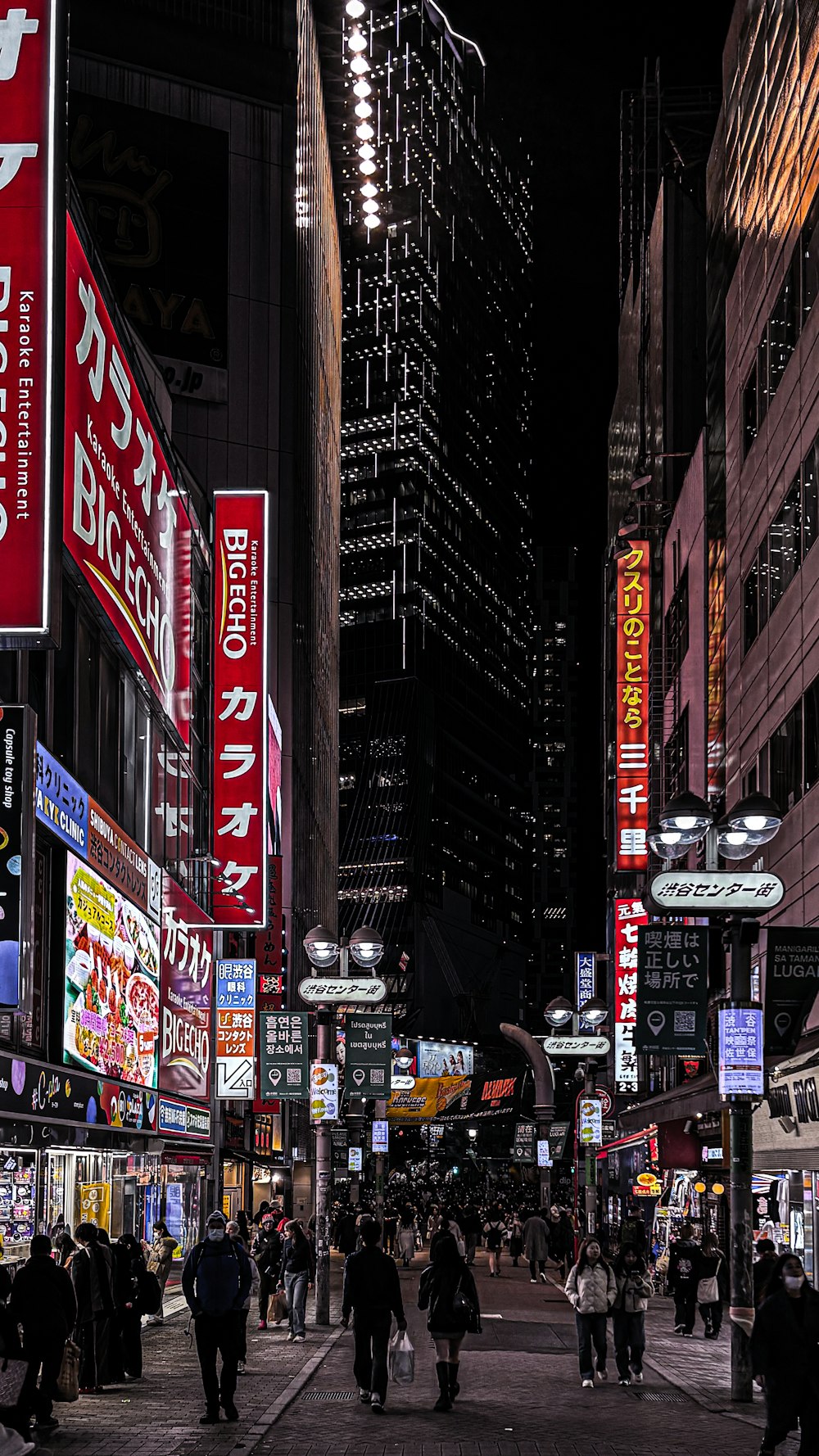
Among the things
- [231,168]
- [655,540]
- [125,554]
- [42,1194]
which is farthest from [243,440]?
[42,1194]

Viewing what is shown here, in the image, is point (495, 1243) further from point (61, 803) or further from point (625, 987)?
point (61, 803)

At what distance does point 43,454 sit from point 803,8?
19520mm

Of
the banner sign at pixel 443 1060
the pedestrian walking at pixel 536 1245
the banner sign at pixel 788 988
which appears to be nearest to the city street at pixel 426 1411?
the banner sign at pixel 788 988

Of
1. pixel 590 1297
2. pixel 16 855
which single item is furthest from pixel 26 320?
pixel 590 1297

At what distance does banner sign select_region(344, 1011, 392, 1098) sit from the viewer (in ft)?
109

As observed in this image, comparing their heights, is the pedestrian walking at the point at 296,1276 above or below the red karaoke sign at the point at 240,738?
below

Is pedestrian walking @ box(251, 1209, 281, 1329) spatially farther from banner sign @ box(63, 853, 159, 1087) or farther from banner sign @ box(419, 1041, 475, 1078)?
banner sign @ box(419, 1041, 475, 1078)

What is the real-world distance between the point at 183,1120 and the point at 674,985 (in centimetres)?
1242

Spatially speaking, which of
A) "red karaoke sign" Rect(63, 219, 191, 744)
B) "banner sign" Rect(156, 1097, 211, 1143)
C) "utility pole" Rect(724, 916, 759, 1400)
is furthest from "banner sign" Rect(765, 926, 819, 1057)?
"banner sign" Rect(156, 1097, 211, 1143)

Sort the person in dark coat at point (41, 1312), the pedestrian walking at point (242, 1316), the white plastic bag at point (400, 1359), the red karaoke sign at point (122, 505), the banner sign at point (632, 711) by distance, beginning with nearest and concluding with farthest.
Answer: the person in dark coat at point (41, 1312) → the pedestrian walking at point (242, 1316) → the white plastic bag at point (400, 1359) → the red karaoke sign at point (122, 505) → the banner sign at point (632, 711)

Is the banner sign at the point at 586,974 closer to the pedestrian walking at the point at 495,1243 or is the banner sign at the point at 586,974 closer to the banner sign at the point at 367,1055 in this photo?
the pedestrian walking at the point at 495,1243

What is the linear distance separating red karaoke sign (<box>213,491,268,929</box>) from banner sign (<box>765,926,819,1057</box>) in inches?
733

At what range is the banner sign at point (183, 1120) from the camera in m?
30.8

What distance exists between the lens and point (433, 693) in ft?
650
